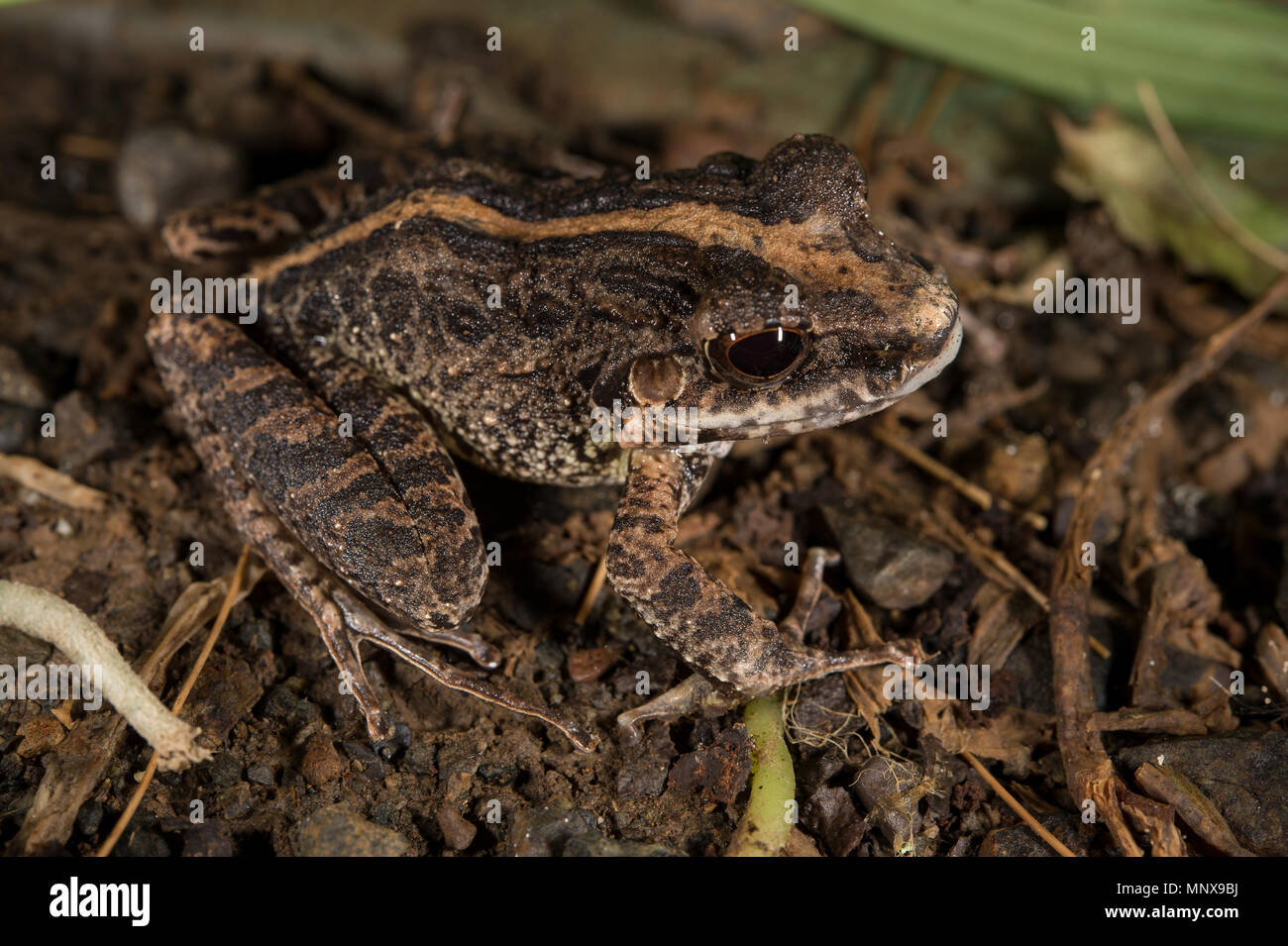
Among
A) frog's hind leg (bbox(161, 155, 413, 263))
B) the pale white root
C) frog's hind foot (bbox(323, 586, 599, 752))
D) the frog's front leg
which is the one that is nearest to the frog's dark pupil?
the frog's front leg

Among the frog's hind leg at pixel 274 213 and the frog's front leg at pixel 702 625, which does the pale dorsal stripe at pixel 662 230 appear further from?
the frog's front leg at pixel 702 625

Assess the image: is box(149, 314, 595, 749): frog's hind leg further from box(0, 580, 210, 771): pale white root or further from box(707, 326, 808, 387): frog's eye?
box(707, 326, 808, 387): frog's eye

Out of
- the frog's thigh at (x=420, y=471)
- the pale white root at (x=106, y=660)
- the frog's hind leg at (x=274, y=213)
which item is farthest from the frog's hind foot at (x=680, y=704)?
the frog's hind leg at (x=274, y=213)

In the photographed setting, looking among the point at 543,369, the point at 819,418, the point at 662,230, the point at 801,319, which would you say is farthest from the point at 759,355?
the point at 543,369

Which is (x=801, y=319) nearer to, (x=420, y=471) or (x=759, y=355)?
A: (x=759, y=355)

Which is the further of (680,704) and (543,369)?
(543,369)
